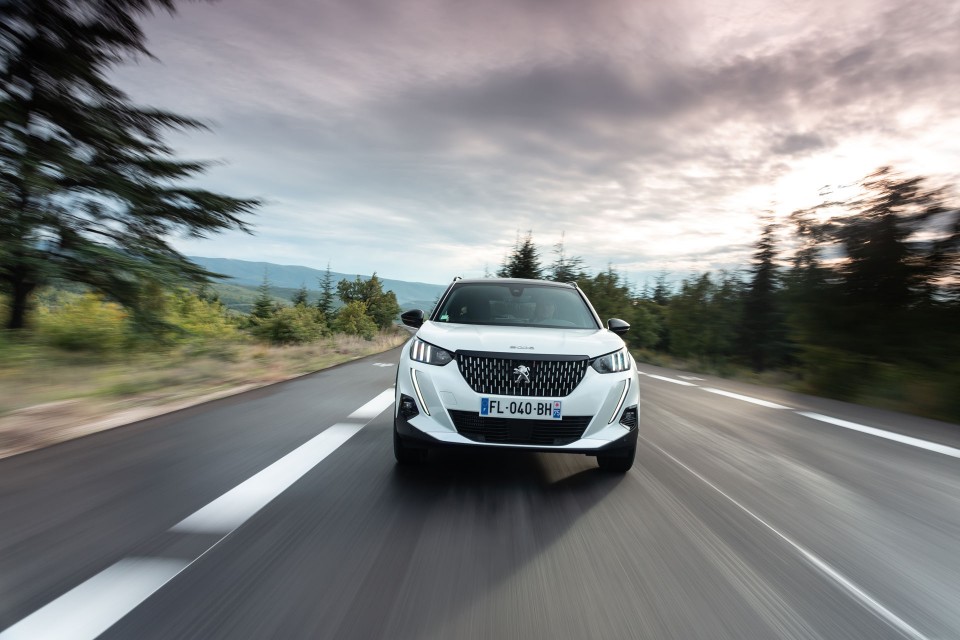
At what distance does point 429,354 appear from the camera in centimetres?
432

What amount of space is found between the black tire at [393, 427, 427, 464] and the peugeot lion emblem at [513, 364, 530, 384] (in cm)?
103

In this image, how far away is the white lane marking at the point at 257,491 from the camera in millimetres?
3277

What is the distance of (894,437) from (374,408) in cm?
608

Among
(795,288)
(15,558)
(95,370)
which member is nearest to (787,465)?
(15,558)

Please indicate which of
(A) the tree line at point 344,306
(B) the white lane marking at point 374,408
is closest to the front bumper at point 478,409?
(B) the white lane marking at point 374,408

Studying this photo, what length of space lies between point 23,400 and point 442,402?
5.81 metres

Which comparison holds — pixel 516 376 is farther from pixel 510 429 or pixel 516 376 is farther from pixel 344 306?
pixel 344 306

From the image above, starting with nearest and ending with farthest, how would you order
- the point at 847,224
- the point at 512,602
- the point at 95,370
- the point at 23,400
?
the point at 512,602
the point at 23,400
the point at 95,370
the point at 847,224

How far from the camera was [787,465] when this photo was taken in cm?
513

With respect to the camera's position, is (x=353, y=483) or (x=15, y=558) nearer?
(x=15, y=558)

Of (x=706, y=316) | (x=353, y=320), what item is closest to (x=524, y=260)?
(x=706, y=316)

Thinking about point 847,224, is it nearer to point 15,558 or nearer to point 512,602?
point 512,602

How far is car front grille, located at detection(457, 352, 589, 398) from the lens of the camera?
4023 millimetres

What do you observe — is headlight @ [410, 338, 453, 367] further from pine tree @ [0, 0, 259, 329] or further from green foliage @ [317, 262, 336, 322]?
green foliage @ [317, 262, 336, 322]
